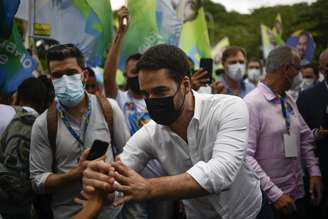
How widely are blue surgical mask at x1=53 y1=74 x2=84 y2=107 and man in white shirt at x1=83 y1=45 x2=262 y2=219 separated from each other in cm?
81

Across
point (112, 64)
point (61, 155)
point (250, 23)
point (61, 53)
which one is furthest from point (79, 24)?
point (250, 23)

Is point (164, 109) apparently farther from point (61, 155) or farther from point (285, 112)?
point (285, 112)

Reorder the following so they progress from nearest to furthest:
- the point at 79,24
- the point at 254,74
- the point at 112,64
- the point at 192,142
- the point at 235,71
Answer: the point at 192,142
the point at 112,64
the point at 79,24
the point at 235,71
the point at 254,74

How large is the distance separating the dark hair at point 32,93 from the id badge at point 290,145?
2120mm

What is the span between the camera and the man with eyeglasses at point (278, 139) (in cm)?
391

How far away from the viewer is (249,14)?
7200 cm

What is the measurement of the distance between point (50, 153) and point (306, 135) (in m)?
2.29

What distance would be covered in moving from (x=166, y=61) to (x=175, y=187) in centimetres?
73

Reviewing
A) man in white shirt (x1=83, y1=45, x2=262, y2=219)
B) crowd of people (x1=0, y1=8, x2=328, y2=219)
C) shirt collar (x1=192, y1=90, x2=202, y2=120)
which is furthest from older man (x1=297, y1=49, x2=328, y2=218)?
shirt collar (x1=192, y1=90, x2=202, y2=120)

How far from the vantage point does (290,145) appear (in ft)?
13.4

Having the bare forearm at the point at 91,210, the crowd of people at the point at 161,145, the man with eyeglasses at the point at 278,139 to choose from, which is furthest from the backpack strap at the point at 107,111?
the bare forearm at the point at 91,210

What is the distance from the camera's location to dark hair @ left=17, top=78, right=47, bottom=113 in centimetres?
420

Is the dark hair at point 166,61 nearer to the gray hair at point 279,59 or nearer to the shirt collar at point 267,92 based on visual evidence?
the shirt collar at point 267,92

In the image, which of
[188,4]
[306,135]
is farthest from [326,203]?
[188,4]
